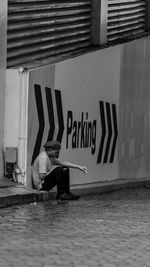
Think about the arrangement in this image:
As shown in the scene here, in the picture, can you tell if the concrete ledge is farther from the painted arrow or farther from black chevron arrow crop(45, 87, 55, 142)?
black chevron arrow crop(45, 87, 55, 142)

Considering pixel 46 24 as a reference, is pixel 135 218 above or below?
below

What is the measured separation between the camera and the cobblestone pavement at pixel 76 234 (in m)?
7.23

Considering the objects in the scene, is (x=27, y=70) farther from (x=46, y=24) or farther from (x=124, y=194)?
(x=124, y=194)

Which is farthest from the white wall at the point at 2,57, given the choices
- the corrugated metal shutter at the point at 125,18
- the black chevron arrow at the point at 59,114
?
the corrugated metal shutter at the point at 125,18

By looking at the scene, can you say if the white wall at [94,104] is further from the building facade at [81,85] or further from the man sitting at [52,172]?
the man sitting at [52,172]

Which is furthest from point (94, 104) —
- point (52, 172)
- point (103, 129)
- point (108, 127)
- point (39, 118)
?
point (52, 172)

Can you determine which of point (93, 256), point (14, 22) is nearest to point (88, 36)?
point (14, 22)

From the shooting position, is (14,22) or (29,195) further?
(14,22)

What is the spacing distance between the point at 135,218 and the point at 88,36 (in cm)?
834

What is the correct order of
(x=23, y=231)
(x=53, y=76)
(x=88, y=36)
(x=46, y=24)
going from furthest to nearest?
1. (x=88, y=36)
2. (x=46, y=24)
3. (x=53, y=76)
4. (x=23, y=231)

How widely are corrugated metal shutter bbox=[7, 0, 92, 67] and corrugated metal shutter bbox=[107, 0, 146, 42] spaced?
1.22 meters

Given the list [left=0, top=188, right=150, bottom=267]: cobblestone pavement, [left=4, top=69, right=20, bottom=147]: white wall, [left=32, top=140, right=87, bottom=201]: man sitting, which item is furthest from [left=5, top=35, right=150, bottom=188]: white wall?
[left=0, top=188, right=150, bottom=267]: cobblestone pavement

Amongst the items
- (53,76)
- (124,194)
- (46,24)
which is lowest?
(124,194)

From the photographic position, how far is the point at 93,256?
7.45 m
